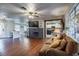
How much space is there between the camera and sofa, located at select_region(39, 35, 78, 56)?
9.52ft

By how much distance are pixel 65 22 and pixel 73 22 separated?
0.15 meters

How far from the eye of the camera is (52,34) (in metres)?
3.02

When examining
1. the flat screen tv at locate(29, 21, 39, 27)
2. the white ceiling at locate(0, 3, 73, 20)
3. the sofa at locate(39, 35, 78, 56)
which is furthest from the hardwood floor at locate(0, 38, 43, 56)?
the white ceiling at locate(0, 3, 73, 20)

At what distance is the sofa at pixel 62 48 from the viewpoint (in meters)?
2.90

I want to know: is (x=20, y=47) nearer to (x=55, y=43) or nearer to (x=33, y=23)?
(x=33, y=23)

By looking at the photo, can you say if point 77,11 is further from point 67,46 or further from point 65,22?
point 67,46

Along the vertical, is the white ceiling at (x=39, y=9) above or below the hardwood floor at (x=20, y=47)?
above

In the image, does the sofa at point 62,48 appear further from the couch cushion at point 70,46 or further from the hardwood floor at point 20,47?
the hardwood floor at point 20,47

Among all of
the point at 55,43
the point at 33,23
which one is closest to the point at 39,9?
the point at 33,23

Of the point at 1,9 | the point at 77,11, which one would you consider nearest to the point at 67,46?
the point at 77,11

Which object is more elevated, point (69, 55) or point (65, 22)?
point (65, 22)

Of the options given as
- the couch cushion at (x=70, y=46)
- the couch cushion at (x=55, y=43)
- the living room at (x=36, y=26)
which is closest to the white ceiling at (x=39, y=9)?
the living room at (x=36, y=26)

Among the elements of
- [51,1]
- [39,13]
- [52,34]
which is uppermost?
[51,1]

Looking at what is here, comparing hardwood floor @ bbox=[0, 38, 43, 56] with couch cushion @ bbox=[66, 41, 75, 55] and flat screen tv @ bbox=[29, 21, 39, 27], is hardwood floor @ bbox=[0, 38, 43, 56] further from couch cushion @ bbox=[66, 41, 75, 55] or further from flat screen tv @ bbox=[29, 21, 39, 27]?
couch cushion @ bbox=[66, 41, 75, 55]
